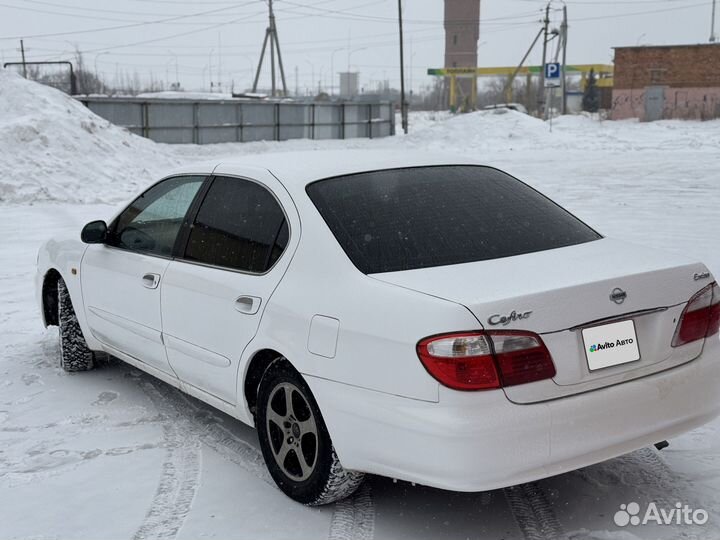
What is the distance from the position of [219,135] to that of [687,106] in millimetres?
33407

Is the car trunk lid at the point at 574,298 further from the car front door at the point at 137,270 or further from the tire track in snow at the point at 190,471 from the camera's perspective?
the car front door at the point at 137,270

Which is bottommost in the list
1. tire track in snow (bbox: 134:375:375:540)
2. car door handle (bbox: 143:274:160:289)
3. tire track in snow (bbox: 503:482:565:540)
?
tire track in snow (bbox: 134:375:375:540)

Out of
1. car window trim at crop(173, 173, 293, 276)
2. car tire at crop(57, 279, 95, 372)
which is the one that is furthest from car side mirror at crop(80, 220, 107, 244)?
car window trim at crop(173, 173, 293, 276)

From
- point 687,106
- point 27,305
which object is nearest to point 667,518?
point 27,305

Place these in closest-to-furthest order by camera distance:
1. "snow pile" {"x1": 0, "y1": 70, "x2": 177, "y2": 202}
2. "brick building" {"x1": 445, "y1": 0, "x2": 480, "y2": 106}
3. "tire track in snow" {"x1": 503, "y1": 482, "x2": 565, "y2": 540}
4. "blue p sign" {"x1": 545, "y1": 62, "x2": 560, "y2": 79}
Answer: "tire track in snow" {"x1": 503, "y1": 482, "x2": 565, "y2": 540}
"snow pile" {"x1": 0, "y1": 70, "x2": 177, "y2": 202}
"blue p sign" {"x1": 545, "y1": 62, "x2": 560, "y2": 79}
"brick building" {"x1": 445, "y1": 0, "x2": 480, "y2": 106}

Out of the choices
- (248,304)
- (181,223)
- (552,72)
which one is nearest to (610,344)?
(248,304)

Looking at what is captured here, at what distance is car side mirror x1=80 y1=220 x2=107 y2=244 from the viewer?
17.3ft

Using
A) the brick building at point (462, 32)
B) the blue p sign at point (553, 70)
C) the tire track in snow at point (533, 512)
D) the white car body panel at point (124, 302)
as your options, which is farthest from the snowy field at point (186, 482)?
the brick building at point (462, 32)

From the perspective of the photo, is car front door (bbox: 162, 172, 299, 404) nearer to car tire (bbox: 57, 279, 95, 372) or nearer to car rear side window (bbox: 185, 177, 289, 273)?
car rear side window (bbox: 185, 177, 289, 273)

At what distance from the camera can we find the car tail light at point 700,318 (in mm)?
3492

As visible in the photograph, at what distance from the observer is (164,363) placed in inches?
185

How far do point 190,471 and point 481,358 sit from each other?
183 centimetres

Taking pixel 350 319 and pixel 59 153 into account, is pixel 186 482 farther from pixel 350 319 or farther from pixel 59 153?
pixel 59 153

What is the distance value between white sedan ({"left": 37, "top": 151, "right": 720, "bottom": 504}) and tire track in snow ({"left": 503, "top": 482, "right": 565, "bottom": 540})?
0.45 metres
